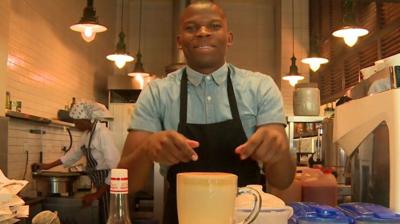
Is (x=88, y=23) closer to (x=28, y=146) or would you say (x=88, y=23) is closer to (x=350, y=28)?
(x=28, y=146)

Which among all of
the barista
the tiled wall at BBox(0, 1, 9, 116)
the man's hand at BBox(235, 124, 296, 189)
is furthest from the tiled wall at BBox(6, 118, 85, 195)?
the man's hand at BBox(235, 124, 296, 189)

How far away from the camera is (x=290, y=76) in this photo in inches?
270

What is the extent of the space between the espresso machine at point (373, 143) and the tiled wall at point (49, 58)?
3238 millimetres

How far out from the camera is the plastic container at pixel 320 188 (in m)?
1.81

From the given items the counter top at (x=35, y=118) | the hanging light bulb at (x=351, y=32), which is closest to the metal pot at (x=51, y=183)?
the counter top at (x=35, y=118)

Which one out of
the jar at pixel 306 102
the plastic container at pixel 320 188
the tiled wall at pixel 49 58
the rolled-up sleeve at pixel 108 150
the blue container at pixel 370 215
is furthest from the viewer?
the jar at pixel 306 102

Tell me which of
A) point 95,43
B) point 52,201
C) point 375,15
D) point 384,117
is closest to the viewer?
point 384,117

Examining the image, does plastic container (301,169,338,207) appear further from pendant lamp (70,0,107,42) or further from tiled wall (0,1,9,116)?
pendant lamp (70,0,107,42)

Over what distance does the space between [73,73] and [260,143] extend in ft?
18.2

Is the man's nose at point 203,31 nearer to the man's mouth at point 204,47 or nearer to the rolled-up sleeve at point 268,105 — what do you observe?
the man's mouth at point 204,47

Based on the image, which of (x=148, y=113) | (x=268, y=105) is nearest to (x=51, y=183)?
(x=148, y=113)

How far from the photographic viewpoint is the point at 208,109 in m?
1.74

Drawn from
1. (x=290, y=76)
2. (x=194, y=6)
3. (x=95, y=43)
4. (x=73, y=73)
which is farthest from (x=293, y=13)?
(x=194, y=6)

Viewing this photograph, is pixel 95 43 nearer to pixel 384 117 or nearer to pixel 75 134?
pixel 75 134
